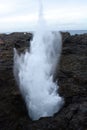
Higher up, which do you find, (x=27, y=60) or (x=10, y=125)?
(x=27, y=60)

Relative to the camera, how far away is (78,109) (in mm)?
31500

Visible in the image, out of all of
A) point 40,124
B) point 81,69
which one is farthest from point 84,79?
point 40,124

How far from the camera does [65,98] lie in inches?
1393

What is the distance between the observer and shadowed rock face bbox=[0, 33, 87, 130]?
30.4m

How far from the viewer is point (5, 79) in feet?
129

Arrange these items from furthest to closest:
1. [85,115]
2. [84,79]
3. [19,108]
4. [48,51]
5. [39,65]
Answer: [48,51]
[39,65]
[84,79]
[19,108]
[85,115]

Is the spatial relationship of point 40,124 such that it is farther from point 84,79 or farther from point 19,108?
point 84,79

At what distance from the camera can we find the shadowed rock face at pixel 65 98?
30406 millimetres

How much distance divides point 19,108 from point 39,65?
7.35m

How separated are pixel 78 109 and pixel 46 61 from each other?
13066 millimetres

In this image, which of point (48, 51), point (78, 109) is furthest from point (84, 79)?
point (48, 51)

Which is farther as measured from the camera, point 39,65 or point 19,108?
point 39,65

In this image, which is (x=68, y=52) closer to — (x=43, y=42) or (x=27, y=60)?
(x=43, y=42)

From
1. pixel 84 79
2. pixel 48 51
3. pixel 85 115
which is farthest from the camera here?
pixel 48 51
